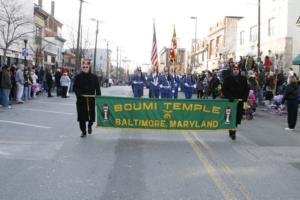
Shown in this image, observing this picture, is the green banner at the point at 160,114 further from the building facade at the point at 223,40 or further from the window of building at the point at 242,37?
the building facade at the point at 223,40

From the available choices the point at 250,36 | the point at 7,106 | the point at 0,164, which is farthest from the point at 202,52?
the point at 0,164

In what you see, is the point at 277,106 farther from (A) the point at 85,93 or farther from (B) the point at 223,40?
(B) the point at 223,40

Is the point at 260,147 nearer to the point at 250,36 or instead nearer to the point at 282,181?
the point at 282,181

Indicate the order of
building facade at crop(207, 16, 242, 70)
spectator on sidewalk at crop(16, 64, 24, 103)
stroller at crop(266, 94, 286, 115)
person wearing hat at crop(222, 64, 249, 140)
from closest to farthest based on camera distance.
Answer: person wearing hat at crop(222, 64, 249, 140) → stroller at crop(266, 94, 286, 115) → spectator on sidewalk at crop(16, 64, 24, 103) → building facade at crop(207, 16, 242, 70)

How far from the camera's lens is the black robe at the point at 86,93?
1149 cm

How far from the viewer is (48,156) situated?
8.88 m

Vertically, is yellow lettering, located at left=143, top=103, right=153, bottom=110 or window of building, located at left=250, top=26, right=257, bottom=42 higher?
window of building, located at left=250, top=26, right=257, bottom=42

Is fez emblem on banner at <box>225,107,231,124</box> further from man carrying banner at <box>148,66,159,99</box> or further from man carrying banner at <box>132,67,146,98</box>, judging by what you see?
man carrying banner at <box>132,67,146,98</box>

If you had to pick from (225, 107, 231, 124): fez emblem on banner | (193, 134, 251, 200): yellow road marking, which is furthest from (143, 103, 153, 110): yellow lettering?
(225, 107, 231, 124): fez emblem on banner

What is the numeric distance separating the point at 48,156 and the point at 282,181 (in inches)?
168

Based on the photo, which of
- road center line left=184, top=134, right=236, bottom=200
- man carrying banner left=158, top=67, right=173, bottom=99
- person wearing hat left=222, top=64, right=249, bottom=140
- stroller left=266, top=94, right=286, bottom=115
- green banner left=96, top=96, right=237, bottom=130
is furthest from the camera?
man carrying banner left=158, top=67, right=173, bottom=99

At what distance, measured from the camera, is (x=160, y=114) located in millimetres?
11422

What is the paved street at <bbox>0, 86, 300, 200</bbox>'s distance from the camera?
6.53m

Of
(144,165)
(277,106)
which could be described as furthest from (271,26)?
(144,165)
